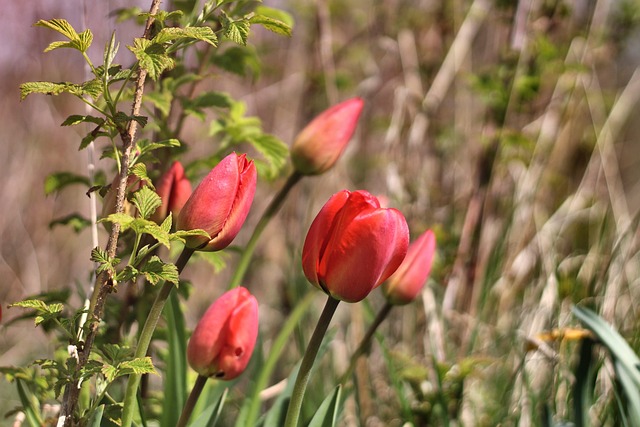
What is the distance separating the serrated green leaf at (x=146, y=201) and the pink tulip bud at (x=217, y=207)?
29 millimetres

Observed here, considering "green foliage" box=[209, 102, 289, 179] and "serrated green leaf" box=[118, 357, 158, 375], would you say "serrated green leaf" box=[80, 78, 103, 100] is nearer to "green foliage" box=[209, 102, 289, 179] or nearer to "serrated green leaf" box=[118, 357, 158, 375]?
"serrated green leaf" box=[118, 357, 158, 375]

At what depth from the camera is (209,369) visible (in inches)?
31.6

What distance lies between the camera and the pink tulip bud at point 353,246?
2.37 ft

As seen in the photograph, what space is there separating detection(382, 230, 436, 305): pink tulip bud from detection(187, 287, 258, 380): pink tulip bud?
29cm

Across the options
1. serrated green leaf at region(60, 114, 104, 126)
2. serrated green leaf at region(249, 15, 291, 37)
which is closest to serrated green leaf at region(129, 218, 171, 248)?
serrated green leaf at region(60, 114, 104, 126)

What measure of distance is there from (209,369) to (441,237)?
133 centimetres

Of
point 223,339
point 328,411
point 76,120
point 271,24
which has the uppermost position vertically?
point 271,24

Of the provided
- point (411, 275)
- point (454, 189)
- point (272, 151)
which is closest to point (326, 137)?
point (272, 151)

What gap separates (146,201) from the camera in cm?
73

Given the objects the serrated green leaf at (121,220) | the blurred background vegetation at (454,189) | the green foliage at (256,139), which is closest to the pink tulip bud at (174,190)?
the serrated green leaf at (121,220)

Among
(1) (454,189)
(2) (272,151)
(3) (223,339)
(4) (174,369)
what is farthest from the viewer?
(1) (454,189)

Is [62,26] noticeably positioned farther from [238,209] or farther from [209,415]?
[209,415]

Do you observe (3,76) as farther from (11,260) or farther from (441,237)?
(441,237)

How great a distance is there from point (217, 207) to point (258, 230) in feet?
1.06
